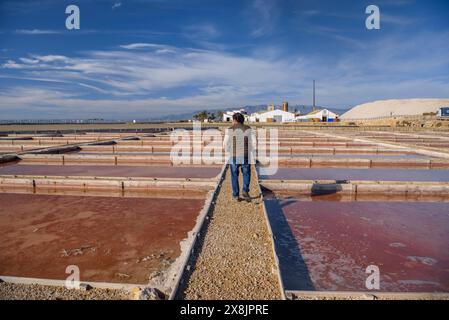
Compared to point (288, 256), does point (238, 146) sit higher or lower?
higher

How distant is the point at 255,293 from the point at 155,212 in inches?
103

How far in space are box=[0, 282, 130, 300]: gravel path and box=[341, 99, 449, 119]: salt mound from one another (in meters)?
80.9

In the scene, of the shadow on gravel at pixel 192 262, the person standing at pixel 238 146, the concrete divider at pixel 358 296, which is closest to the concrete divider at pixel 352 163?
the person standing at pixel 238 146

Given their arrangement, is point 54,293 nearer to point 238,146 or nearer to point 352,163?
point 238,146

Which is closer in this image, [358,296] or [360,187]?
[358,296]

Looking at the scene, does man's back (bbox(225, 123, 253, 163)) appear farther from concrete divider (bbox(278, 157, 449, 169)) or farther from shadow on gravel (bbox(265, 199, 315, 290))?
concrete divider (bbox(278, 157, 449, 169))

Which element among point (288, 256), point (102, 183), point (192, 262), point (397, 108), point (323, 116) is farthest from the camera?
point (397, 108)

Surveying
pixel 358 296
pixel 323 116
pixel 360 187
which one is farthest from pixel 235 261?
pixel 323 116

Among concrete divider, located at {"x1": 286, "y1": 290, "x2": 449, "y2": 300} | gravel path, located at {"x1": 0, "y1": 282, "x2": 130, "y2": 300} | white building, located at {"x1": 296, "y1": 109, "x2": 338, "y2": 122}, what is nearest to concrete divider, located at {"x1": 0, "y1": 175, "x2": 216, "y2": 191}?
gravel path, located at {"x1": 0, "y1": 282, "x2": 130, "y2": 300}

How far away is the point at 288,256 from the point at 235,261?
0.72 m

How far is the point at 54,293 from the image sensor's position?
209cm

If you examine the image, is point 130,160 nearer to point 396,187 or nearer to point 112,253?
point 112,253

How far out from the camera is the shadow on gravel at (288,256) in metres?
2.49

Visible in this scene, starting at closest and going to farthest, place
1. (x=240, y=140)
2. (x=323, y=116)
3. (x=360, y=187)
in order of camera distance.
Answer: (x=240, y=140), (x=360, y=187), (x=323, y=116)
